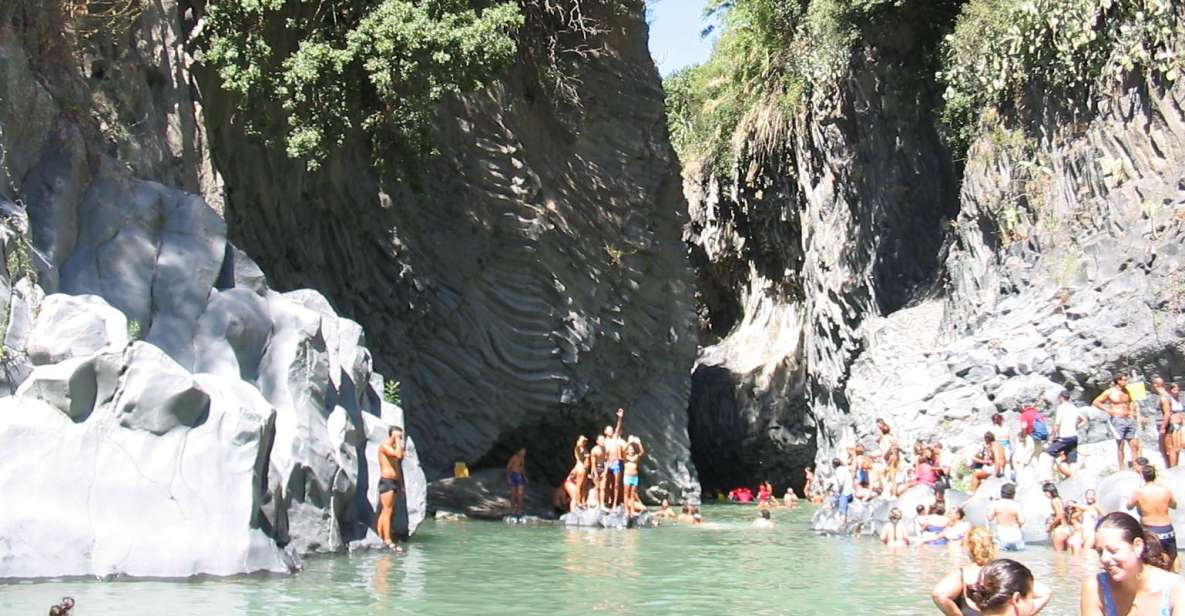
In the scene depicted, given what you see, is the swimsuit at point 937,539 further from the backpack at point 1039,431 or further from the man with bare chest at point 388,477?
the man with bare chest at point 388,477

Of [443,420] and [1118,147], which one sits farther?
[443,420]

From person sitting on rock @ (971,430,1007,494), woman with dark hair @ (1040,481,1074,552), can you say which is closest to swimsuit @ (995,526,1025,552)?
woman with dark hair @ (1040,481,1074,552)

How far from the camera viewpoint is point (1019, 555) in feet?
48.1

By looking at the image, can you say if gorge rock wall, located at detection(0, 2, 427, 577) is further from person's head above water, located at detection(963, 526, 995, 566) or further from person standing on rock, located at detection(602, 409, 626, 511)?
person's head above water, located at detection(963, 526, 995, 566)

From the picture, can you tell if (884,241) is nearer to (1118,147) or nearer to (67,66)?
(1118,147)

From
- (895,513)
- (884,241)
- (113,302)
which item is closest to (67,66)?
(113,302)

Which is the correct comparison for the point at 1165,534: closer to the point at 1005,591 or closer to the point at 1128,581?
the point at 1005,591

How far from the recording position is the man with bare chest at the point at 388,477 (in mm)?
14703

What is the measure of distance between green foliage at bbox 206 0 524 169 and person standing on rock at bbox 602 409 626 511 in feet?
18.9

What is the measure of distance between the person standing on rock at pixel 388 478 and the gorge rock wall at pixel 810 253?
1454 centimetres

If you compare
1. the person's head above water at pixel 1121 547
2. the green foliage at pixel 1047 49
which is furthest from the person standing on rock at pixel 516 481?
the person's head above water at pixel 1121 547

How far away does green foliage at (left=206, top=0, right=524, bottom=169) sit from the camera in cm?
1814

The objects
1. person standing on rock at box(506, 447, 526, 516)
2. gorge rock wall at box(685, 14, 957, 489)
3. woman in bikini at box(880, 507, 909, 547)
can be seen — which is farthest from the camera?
gorge rock wall at box(685, 14, 957, 489)

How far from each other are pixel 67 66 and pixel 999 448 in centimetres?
1321
